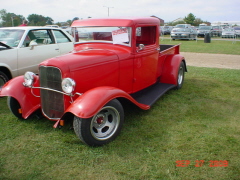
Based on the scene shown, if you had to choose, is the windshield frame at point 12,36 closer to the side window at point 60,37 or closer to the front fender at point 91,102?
the side window at point 60,37

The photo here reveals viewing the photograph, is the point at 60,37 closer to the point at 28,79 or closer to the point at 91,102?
the point at 28,79

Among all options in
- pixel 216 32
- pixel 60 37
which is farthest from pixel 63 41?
pixel 216 32

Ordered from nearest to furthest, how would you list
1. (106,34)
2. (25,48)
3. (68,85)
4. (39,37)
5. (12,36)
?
(68,85)
(106,34)
(25,48)
(12,36)
(39,37)

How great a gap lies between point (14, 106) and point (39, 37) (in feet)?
9.55

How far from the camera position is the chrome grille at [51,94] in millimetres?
3148

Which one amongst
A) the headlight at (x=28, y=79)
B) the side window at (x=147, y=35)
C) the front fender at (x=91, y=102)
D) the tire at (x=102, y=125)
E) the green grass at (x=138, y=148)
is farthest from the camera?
the side window at (x=147, y=35)

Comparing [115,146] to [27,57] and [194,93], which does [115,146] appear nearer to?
[194,93]

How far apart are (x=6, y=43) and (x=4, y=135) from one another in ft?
10.4

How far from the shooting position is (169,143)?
10.1 ft

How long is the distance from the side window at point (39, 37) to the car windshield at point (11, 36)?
188 millimetres

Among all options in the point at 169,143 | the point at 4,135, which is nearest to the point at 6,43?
the point at 4,135

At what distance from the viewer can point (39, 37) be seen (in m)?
6.04

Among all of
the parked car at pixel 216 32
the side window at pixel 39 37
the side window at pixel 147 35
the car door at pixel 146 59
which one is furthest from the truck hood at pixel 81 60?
the parked car at pixel 216 32

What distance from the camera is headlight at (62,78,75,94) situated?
2.92m
